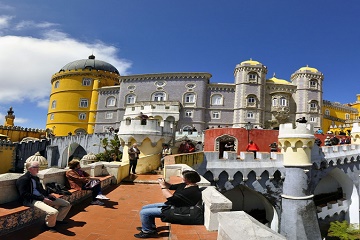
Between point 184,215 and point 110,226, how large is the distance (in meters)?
1.74

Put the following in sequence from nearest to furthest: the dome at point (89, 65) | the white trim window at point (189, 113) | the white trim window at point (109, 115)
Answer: the white trim window at point (189, 113)
the white trim window at point (109, 115)
the dome at point (89, 65)

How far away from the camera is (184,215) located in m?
3.97

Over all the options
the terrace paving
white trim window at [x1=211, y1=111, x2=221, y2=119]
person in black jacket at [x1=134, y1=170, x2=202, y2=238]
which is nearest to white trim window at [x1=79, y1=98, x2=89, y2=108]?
white trim window at [x1=211, y1=111, x2=221, y2=119]

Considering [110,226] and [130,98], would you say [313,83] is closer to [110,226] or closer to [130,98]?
[130,98]

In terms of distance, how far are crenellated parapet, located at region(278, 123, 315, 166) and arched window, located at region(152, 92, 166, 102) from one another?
24650 millimetres

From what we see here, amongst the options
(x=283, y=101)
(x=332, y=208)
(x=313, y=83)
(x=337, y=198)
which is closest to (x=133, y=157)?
(x=332, y=208)

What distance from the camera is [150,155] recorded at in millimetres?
12500

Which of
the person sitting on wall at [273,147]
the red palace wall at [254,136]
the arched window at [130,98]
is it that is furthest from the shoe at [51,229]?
the arched window at [130,98]

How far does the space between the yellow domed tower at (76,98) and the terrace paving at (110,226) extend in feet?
119

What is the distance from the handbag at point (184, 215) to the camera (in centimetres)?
396

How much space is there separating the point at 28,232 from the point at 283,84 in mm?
36760

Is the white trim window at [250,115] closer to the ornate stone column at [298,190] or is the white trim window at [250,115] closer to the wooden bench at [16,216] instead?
the ornate stone column at [298,190]

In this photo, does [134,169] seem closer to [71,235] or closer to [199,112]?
[71,235]

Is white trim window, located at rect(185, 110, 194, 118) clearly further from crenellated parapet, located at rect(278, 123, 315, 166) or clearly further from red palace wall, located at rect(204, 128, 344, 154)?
crenellated parapet, located at rect(278, 123, 315, 166)
